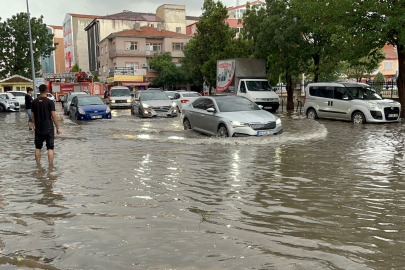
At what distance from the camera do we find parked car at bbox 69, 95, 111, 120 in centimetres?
2198

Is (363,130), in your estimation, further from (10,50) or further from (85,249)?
(10,50)

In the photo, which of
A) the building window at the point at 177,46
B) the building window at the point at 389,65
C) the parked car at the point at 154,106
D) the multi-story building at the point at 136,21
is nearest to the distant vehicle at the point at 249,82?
the parked car at the point at 154,106

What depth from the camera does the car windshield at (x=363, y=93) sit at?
19.1 m

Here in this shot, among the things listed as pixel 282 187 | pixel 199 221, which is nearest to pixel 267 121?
pixel 282 187

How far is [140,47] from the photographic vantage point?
65.1 meters

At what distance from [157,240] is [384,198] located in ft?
11.7

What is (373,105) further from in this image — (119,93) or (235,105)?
(119,93)

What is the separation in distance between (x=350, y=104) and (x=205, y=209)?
14967 millimetres

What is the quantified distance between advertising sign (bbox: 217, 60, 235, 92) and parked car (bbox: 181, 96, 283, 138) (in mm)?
13931

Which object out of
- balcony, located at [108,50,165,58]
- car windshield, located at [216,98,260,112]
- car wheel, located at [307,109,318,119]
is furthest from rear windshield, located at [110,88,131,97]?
balcony, located at [108,50,165,58]

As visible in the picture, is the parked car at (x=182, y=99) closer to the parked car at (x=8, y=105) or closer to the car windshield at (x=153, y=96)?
the car windshield at (x=153, y=96)

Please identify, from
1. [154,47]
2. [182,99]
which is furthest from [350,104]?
[154,47]

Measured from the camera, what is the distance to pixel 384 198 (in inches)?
245

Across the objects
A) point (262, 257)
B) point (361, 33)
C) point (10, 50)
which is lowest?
point (262, 257)
